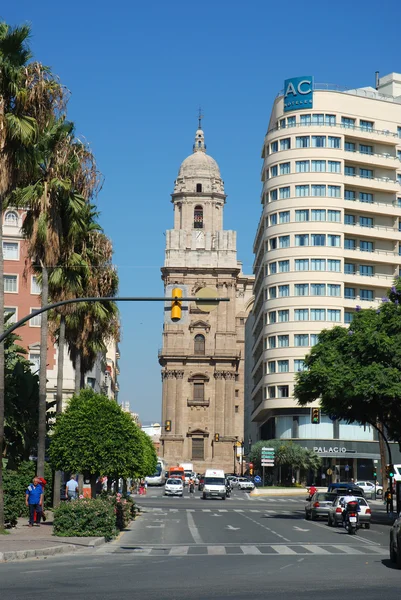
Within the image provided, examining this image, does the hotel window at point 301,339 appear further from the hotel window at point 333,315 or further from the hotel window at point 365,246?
the hotel window at point 365,246

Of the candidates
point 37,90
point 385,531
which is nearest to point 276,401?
point 385,531

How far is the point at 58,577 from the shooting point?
18.7m

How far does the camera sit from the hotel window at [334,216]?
9954cm

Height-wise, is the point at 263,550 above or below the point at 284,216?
below

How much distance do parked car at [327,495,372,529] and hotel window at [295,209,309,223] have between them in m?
59.5

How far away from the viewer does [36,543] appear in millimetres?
25875

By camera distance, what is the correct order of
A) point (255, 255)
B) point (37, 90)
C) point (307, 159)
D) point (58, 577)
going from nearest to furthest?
point (58, 577), point (37, 90), point (307, 159), point (255, 255)

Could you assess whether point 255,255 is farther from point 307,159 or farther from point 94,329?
point 94,329

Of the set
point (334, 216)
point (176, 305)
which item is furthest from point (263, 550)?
point (334, 216)

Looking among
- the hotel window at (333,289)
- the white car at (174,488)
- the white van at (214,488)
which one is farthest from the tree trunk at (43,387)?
the hotel window at (333,289)

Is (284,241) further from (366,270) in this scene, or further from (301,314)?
(366,270)

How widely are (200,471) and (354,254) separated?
47474 mm

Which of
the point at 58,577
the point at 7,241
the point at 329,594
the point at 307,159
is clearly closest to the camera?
the point at 329,594

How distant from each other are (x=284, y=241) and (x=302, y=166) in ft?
25.8
